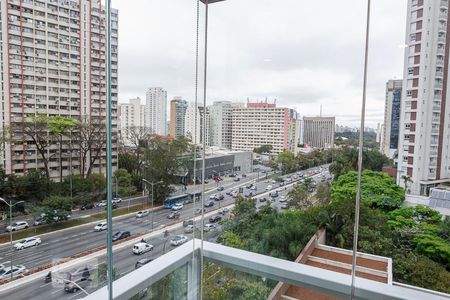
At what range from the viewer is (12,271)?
99 cm

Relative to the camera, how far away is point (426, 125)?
1.90 metres

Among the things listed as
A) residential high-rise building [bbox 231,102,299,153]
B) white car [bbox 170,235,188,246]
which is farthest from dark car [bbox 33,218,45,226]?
residential high-rise building [bbox 231,102,299,153]

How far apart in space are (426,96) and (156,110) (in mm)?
1700

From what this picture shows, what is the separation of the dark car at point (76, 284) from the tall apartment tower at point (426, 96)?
6.33 ft

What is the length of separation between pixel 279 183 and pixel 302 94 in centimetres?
72

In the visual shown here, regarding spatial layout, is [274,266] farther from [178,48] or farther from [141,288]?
[178,48]

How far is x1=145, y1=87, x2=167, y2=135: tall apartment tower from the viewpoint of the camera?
170 centimetres

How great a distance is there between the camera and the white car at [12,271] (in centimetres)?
97

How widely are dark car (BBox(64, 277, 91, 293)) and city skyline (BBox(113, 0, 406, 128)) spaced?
0.87 m

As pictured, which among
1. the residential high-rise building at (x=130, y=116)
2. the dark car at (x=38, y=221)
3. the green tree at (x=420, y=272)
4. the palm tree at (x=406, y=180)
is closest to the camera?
the dark car at (x=38, y=221)

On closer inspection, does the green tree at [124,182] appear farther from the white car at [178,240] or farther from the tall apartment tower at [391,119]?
the tall apartment tower at [391,119]

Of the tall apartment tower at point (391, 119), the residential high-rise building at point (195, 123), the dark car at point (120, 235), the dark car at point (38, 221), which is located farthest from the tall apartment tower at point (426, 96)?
the dark car at point (38, 221)

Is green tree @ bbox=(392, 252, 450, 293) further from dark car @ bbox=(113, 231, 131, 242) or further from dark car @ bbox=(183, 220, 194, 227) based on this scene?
dark car @ bbox=(113, 231, 131, 242)

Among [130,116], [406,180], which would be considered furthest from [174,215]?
[406,180]
